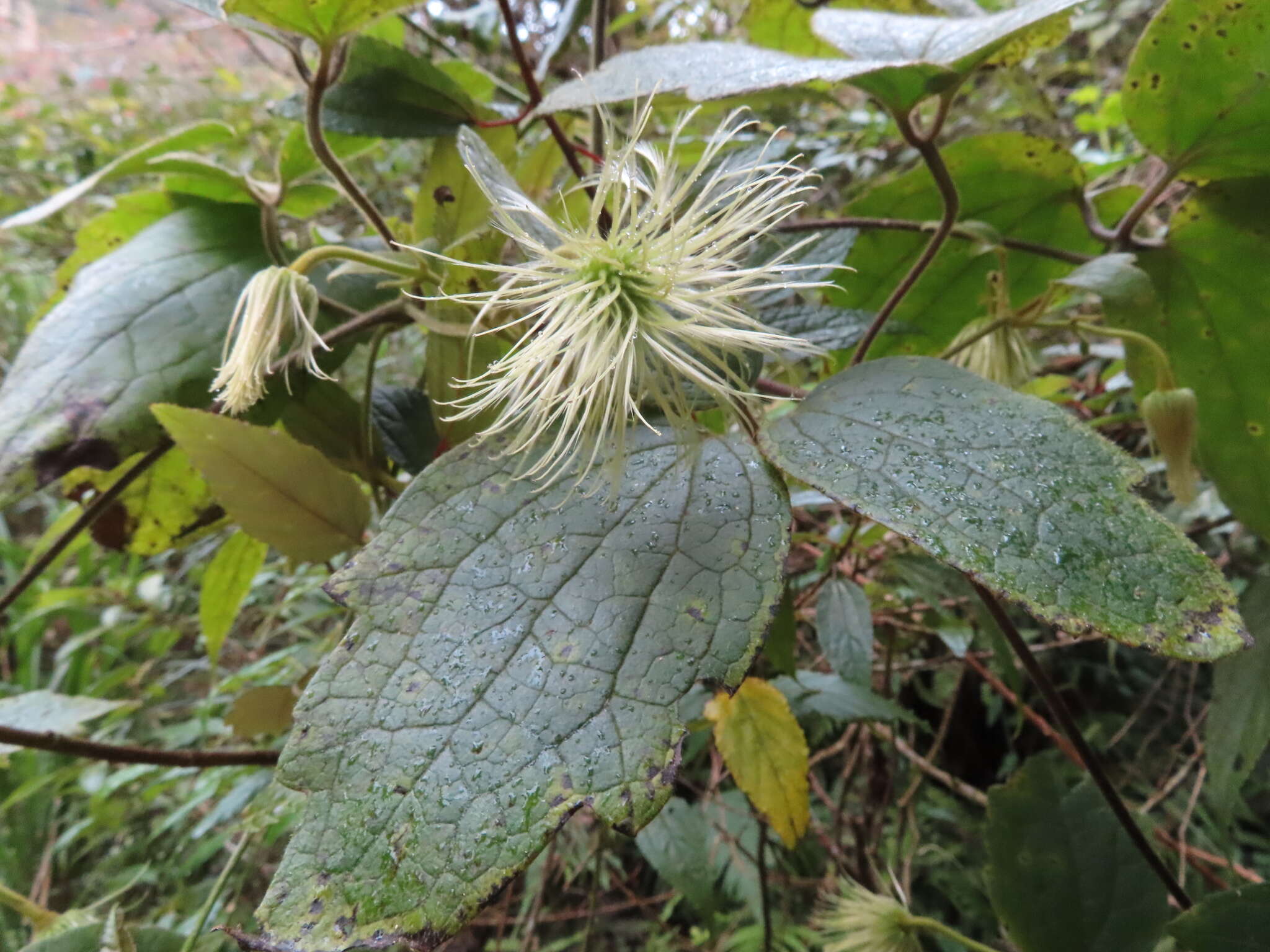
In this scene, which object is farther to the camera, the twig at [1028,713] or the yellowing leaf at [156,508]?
the twig at [1028,713]

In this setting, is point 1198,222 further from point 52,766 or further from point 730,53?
point 52,766

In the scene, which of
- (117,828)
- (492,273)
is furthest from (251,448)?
(117,828)

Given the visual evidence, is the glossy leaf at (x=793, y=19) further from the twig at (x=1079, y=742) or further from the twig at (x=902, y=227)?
the twig at (x=1079, y=742)

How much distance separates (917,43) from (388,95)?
36 cm

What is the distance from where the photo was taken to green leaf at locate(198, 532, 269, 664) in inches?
23.1

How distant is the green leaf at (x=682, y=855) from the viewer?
0.60 meters

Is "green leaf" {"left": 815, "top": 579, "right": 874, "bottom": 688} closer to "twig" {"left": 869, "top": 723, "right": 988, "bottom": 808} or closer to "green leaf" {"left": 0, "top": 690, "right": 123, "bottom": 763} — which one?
"twig" {"left": 869, "top": 723, "right": 988, "bottom": 808}

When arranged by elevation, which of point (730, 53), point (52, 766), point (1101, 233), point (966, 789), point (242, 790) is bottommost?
point (52, 766)

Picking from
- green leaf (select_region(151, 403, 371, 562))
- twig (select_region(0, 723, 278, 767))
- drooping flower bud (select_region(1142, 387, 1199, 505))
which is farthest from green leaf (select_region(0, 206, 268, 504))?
drooping flower bud (select_region(1142, 387, 1199, 505))

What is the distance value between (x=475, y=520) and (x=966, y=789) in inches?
30.0

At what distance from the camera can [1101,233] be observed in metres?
0.53

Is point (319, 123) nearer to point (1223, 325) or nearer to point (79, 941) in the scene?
point (79, 941)

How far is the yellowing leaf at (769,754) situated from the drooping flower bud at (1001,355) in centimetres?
30

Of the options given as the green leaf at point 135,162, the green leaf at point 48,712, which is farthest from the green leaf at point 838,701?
the green leaf at point 135,162
